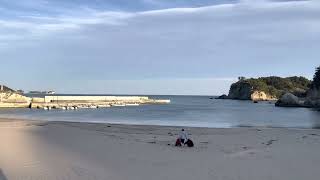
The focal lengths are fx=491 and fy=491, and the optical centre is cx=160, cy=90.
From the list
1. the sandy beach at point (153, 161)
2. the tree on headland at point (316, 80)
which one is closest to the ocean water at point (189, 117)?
the sandy beach at point (153, 161)

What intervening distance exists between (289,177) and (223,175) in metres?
1.98

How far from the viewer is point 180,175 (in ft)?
47.8

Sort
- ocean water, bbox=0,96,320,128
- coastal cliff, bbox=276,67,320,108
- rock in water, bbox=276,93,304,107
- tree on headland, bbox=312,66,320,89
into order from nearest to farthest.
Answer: ocean water, bbox=0,96,320,128, coastal cliff, bbox=276,67,320,108, rock in water, bbox=276,93,304,107, tree on headland, bbox=312,66,320,89

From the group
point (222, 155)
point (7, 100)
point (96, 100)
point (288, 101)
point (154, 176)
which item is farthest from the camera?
point (96, 100)

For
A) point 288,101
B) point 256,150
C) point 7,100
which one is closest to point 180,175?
point 256,150

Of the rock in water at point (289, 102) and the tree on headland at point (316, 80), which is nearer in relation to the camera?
the rock in water at point (289, 102)

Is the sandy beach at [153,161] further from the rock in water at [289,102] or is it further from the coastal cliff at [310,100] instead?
the rock in water at [289,102]

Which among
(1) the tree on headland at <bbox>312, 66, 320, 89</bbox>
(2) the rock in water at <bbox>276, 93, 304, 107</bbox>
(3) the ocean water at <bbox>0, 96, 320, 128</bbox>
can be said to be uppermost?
(1) the tree on headland at <bbox>312, 66, 320, 89</bbox>

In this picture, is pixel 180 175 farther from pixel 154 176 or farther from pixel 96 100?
pixel 96 100

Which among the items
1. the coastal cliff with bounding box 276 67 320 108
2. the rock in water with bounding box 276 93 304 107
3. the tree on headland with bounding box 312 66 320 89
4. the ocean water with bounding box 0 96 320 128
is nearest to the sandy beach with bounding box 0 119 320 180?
A: the ocean water with bounding box 0 96 320 128

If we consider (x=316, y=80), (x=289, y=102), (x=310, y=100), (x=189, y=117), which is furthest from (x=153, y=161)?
(x=316, y=80)

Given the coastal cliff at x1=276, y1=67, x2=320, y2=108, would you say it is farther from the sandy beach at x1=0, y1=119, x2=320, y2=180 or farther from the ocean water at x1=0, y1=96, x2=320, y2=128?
the sandy beach at x1=0, y1=119, x2=320, y2=180

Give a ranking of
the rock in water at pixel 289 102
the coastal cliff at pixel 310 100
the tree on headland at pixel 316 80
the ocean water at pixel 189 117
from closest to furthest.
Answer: the ocean water at pixel 189 117 < the coastal cliff at pixel 310 100 < the rock in water at pixel 289 102 < the tree on headland at pixel 316 80

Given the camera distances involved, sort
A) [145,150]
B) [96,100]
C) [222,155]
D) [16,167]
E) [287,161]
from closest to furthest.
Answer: [16,167], [287,161], [222,155], [145,150], [96,100]
